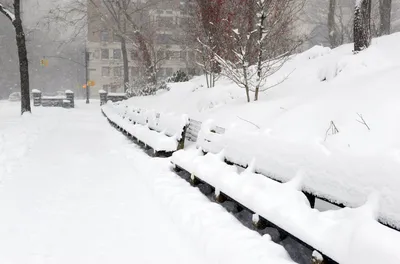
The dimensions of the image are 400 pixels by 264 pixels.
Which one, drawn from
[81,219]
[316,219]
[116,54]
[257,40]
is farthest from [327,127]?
[116,54]

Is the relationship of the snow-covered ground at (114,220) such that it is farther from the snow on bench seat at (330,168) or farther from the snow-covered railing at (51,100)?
the snow-covered railing at (51,100)

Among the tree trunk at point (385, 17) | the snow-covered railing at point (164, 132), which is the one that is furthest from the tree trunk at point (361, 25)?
the tree trunk at point (385, 17)

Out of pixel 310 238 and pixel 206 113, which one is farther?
pixel 206 113

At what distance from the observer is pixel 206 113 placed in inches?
440

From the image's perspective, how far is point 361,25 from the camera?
10320mm

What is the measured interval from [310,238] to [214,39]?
12.3m

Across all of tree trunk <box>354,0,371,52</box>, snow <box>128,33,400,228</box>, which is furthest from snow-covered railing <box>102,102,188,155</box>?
tree trunk <box>354,0,371,52</box>

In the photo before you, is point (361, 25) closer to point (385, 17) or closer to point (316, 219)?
point (316, 219)

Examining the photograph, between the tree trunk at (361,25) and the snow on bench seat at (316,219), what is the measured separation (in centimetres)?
776

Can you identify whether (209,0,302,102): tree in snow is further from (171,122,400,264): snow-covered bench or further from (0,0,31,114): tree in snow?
(0,0,31,114): tree in snow

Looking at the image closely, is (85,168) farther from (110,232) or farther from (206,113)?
(206,113)

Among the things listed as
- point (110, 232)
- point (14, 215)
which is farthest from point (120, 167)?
point (110, 232)

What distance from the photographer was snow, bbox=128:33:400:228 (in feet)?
9.14

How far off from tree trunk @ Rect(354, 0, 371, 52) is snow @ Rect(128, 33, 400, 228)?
0.41m
